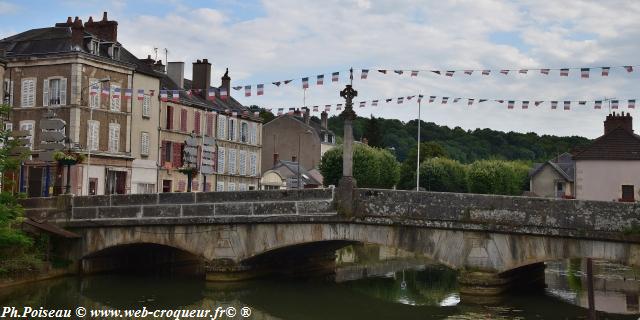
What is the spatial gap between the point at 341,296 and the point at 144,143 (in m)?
21.0

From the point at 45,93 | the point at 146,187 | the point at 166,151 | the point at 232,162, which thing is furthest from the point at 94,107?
the point at 232,162

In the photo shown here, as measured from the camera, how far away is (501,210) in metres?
23.8

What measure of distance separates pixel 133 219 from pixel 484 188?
5152 centimetres

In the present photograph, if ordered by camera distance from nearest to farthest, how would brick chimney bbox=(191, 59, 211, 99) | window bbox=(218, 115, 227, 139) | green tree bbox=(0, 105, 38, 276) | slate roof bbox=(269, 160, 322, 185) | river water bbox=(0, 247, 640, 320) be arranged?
river water bbox=(0, 247, 640, 320), green tree bbox=(0, 105, 38, 276), brick chimney bbox=(191, 59, 211, 99), window bbox=(218, 115, 227, 139), slate roof bbox=(269, 160, 322, 185)

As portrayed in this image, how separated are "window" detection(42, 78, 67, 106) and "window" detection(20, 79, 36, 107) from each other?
2.11 feet

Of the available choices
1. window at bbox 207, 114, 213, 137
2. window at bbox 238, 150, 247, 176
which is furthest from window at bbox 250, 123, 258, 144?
window at bbox 207, 114, 213, 137

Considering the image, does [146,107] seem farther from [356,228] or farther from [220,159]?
[356,228]

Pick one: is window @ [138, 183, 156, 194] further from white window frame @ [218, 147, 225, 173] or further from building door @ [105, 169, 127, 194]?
white window frame @ [218, 147, 225, 173]

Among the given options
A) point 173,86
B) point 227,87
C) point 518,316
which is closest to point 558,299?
point 518,316

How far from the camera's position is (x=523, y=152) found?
441 ft

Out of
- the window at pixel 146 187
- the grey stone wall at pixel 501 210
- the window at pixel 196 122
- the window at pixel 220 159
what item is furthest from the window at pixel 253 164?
the grey stone wall at pixel 501 210

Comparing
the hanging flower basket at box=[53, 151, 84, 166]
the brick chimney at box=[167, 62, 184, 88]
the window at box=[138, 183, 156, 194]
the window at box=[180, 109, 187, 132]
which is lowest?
the window at box=[138, 183, 156, 194]

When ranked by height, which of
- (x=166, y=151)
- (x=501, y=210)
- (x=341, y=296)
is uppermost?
(x=166, y=151)

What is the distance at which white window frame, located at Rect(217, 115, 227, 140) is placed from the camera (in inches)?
2031
